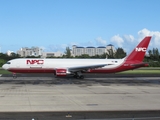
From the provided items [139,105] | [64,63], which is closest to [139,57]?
[64,63]

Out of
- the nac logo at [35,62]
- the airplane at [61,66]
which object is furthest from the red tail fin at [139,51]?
the nac logo at [35,62]

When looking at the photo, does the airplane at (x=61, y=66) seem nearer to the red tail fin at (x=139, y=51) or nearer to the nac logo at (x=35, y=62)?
the nac logo at (x=35, y=62)

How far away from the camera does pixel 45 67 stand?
44.2 metres

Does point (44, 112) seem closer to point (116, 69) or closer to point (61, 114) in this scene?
point (61, 114)

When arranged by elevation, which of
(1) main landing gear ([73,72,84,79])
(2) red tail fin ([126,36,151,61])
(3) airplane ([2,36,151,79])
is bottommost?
(1) main landing gear ([73,72,84,79])

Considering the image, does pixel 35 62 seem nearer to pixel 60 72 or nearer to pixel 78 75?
pixel 60 72

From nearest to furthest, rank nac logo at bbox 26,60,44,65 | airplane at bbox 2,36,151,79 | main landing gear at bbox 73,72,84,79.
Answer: main landing gear at bbox 73,72,84,79 < airplane at bbox 2,36,151,79 < nac logo at bbox 26,60,44,65

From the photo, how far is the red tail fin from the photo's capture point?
47938 millimetres

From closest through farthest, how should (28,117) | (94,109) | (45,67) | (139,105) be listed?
(28,117) → (94,109) → (139,105) → (45,67)

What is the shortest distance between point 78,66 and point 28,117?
108ft

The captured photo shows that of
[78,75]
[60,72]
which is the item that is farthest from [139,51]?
[60,72]

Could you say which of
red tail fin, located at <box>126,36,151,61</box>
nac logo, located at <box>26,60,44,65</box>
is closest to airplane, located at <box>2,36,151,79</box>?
nac logo, located at <box>26,60,44,65</box>

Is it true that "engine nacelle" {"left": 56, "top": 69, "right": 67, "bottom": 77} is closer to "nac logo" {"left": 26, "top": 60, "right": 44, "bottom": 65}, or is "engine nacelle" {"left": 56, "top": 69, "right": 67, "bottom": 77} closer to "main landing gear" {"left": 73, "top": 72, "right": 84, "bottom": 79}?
"main landing gear" {"left": 73, "top": 72, "right": 84, "bottom": 79}

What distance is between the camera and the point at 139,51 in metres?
48.1
